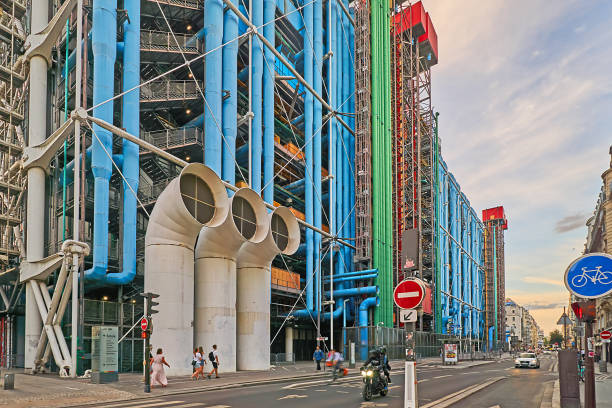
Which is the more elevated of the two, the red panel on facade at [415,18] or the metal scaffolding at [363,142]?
the red panel on facade at [415,18]

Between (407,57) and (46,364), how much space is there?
5735 centimetres

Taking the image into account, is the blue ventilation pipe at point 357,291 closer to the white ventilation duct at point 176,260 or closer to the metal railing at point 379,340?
the metal railing at point 379,340

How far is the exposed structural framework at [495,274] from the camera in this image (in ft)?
437

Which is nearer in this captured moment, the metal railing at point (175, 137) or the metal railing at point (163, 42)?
the metal railing at point (163, 42)

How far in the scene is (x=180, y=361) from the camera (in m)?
25.3

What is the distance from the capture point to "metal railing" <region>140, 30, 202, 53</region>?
34.7 m

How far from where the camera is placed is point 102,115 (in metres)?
29.0

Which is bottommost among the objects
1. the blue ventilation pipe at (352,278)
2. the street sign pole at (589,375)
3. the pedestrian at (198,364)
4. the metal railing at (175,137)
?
the pedestrian at (198,364)

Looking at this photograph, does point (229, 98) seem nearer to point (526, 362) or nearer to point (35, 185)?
point (35, 185)

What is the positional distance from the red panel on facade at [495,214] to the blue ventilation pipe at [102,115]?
145374mm

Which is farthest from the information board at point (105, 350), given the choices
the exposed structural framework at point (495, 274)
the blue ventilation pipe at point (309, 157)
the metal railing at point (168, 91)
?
the exposed structural framework at point (495, 274)

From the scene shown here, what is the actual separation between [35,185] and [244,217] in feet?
36.9

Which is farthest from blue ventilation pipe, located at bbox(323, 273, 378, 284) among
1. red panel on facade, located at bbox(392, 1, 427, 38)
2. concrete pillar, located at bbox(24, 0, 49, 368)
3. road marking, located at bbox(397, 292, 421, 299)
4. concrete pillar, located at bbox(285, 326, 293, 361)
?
road marking, located at bbox(397, 292, 421, 299)

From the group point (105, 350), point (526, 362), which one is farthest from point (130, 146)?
point (526, 362)
